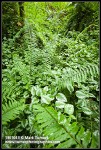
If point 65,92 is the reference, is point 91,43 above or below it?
above

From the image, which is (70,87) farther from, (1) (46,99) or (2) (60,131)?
(2) (60,131)

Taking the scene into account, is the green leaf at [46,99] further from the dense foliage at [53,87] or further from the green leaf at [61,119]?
the green leaf at [61,119]

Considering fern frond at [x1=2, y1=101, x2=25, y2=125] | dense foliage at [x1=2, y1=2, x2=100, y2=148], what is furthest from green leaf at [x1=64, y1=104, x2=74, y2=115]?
fern frond at [x1=2, y1=101, x2=25, y2=125]

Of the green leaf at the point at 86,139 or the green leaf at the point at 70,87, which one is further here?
the green leaf at the point at 70,87

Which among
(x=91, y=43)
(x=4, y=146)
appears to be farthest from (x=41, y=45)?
(x=4, y=146)

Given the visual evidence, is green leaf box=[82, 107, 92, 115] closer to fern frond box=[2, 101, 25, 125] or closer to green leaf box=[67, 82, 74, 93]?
green leaf box=[67, 82, 74, 93]

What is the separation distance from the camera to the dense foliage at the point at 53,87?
1.34 meters

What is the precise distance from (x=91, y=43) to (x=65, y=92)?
870mm

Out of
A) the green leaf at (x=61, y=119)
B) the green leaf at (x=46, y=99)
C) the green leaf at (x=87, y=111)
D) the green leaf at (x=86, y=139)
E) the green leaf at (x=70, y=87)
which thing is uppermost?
the green leaf at (x=70, y=87)

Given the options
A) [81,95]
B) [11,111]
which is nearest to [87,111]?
[81,95]

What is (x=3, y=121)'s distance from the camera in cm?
141

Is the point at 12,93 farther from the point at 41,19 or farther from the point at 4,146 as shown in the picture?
the point at 41,19

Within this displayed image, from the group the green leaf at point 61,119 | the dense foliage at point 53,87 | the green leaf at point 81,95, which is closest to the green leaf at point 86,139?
the dense foliage at point 53,87

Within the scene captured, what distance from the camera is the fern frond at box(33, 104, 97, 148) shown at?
1250mm
